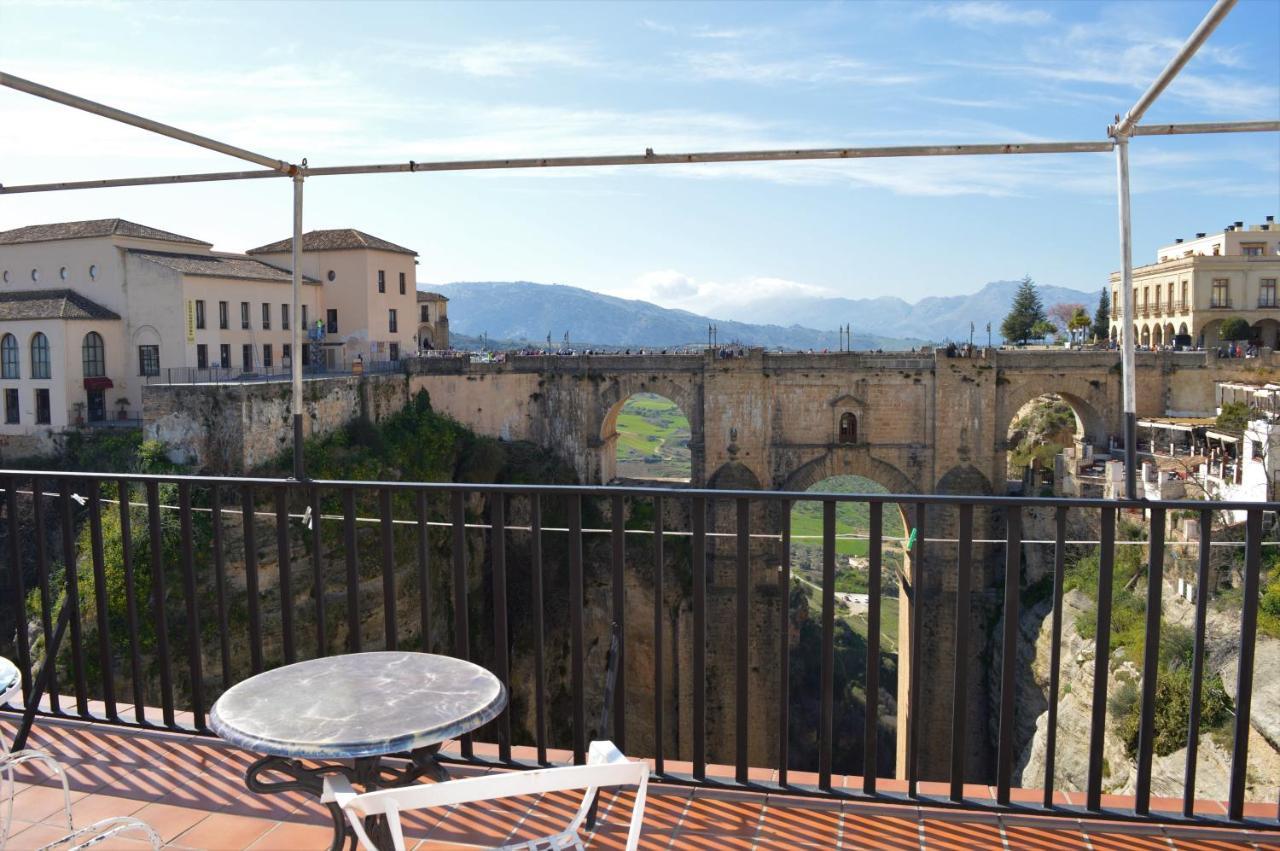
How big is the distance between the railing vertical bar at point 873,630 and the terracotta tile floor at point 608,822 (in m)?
0.15

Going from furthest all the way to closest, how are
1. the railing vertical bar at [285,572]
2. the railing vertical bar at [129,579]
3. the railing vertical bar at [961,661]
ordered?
the railing vertical bar at [129,579] < the railing vertical bar at [285,572] < the railing vertical bar at [961,661]

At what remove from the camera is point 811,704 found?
33562 mm

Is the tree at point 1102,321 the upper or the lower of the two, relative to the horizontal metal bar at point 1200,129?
upper

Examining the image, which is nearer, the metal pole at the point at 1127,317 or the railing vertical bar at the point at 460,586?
the metal pole at the point at 1127,317

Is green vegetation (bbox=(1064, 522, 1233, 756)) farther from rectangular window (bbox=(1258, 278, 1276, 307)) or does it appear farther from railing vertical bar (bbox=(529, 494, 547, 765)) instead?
rectangular window (bbox=(1258, 278, 1276, 307))

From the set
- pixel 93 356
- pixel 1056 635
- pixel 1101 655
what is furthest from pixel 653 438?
pixel 1101 655

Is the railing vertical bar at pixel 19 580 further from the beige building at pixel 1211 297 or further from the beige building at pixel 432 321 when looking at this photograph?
the beige building at pixel 432 321

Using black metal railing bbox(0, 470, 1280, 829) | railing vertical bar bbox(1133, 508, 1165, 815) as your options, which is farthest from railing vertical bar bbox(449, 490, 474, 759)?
railing vertical bar bbox(1133, 508, 1165, 815)

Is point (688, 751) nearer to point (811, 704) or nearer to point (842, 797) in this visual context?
point (811, 704)

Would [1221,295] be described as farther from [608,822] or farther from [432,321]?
[608,822]

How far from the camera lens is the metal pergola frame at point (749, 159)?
11.1 feet

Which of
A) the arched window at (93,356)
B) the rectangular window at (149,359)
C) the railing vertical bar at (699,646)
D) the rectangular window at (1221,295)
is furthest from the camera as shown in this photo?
the rectangular window at (1221,295)

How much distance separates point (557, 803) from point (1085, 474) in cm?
2500

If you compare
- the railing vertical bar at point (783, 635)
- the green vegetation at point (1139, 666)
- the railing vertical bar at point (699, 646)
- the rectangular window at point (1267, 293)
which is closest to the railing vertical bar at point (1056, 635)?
the railing vertical bar at point (783, 635)
